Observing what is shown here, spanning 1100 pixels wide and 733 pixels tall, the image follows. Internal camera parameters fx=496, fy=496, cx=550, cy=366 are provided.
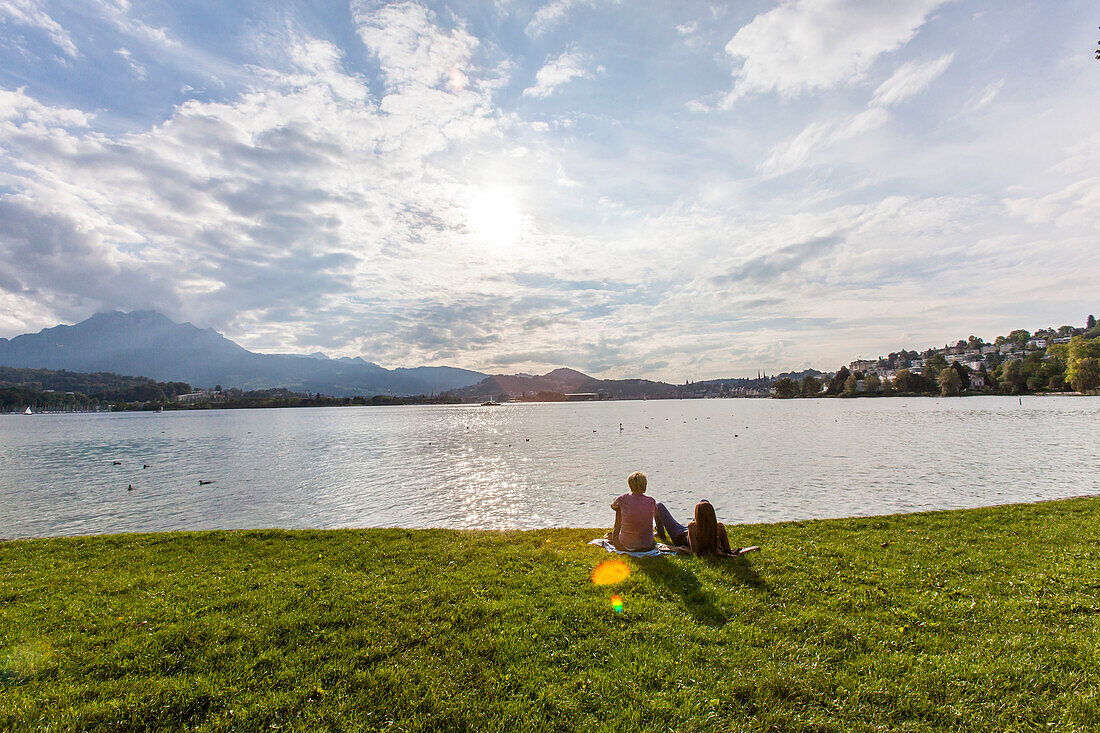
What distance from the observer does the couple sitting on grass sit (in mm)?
10625

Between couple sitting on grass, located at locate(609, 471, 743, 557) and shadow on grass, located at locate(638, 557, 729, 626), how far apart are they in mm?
589

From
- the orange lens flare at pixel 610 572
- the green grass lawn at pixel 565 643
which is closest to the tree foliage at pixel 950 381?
the green grass lawn at pixel 565 643

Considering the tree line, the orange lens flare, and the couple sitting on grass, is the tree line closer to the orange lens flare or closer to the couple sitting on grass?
the couple sitting on grass

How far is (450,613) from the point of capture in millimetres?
A: 7750

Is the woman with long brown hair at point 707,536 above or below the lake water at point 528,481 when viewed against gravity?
above

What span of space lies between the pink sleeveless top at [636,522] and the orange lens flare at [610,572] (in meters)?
0.67

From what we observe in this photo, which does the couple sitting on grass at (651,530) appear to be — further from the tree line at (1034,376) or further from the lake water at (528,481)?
the tree line at (1034,376)

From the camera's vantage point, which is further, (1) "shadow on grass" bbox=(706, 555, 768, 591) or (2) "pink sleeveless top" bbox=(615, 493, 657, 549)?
(2) "pink sleeveless top" bbox=(615, 493, 657, 549)

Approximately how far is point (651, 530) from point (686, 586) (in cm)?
208

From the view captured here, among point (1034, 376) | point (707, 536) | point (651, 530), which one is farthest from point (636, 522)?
point (1034, 376)

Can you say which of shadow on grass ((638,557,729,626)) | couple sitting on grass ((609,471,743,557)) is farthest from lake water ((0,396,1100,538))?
→ shadow on grass ((638,557,729,626))

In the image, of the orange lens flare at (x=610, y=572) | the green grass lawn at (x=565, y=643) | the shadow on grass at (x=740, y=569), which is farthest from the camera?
the orange lens flare at (x=610, y=572)

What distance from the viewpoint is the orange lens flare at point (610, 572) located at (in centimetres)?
915

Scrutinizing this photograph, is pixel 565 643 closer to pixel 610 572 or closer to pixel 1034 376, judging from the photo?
pixel 610 572
